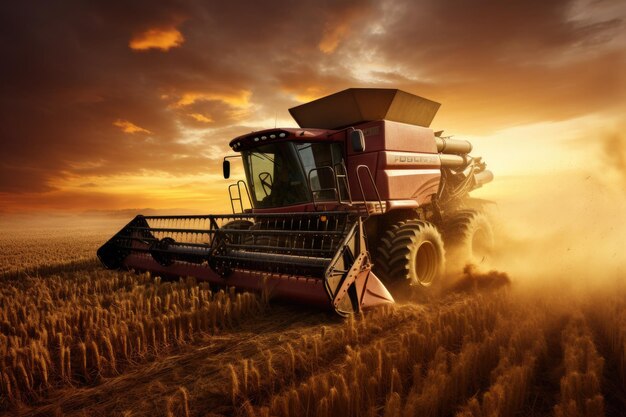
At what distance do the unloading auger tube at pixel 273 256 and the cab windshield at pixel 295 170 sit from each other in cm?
39

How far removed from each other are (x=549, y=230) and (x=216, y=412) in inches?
326

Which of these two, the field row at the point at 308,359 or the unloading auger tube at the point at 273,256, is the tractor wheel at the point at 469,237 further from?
the unloading auger tube at the point at 273,256

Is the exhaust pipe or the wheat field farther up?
the exhaust pipe

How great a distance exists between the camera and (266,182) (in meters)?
5.71

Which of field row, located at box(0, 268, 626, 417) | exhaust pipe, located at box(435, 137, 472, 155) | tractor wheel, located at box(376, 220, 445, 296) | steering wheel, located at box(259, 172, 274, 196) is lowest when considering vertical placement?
field row, located at box(0, 268, 626, 417)

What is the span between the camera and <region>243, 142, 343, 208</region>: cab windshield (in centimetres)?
A: 520

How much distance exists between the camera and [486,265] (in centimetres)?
685

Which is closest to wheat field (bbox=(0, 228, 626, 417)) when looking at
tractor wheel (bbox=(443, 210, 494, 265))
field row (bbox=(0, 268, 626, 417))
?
field row (bbox=(0, 268, 626, 417))

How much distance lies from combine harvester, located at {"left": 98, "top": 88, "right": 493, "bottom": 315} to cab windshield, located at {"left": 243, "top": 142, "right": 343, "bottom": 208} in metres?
0.02

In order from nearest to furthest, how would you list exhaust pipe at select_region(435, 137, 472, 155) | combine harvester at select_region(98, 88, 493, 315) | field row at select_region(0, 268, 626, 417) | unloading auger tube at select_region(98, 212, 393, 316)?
field row at select_region(0, 268, 626, 417) < unloading auger tube at select_region(98, 212, 393, 316) < combine harvester at select_region(98, 88, 493, 315) < exhaust pipe at select_region(435, 137, 472, 155)

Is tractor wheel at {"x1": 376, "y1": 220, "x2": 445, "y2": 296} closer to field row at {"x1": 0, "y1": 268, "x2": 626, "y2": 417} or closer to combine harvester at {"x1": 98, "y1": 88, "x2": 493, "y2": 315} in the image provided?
combine harvester at {"x1": 98, "y1": 88, "x2": 493, "y2": 315}

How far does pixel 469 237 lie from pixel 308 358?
4.48 meters

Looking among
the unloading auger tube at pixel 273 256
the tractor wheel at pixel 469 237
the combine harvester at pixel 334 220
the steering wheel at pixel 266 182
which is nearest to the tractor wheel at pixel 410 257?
the combine harvester at pixel 334 220

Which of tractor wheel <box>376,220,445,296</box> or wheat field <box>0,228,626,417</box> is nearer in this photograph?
wheat field <box>0,228,626,417</box>
